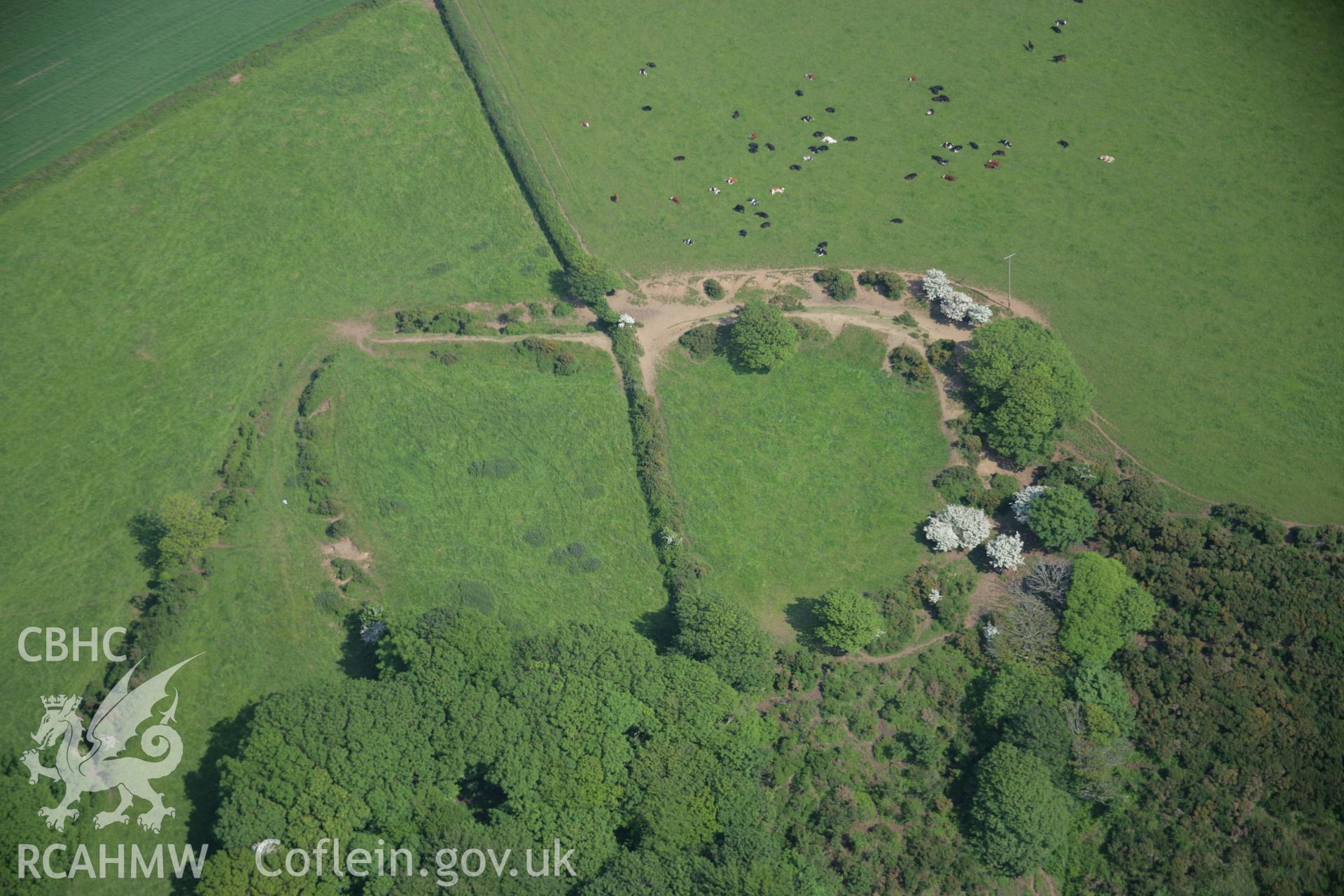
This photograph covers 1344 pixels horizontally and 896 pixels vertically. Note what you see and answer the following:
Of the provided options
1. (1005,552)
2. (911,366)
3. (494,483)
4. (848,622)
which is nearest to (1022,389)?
(911,366)

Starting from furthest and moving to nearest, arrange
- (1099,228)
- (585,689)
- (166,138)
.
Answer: (166,138)
(1099,228)
(585,689)

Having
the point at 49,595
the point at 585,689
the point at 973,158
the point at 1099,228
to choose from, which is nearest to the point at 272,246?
the point at 49,595

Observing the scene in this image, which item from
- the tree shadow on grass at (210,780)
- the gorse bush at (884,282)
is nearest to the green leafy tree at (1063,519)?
the gorse bush at (884,282)

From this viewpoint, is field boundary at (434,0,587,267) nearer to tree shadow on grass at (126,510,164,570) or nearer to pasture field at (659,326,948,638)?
pasture field at (659,326,948,638)

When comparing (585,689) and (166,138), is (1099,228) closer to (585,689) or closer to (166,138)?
(585,689)

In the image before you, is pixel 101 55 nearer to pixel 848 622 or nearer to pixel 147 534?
pixel 147 534

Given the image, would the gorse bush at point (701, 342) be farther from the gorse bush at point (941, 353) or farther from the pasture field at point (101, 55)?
the pasture field at point (101, 55)

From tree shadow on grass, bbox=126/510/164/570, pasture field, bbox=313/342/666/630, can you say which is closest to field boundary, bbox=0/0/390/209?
pasture field, bbox=313/342/666/630
